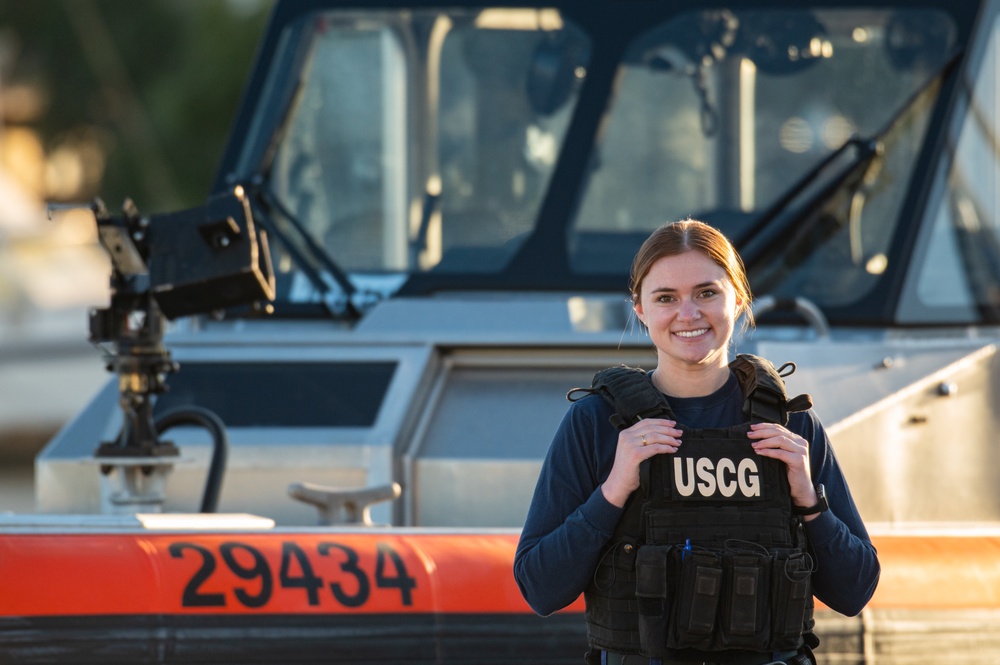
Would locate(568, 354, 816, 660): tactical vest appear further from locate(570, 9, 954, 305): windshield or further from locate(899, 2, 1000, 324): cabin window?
locate(570, 9, 954, 305): windshield

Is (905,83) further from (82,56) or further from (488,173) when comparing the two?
(82,56)

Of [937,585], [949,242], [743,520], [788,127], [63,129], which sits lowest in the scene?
[937,585]

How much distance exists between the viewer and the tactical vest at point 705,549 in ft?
8.84

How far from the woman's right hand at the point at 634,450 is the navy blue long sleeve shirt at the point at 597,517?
1.0 inches

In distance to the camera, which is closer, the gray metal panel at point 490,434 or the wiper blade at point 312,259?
the gray metal panel at point 490,434

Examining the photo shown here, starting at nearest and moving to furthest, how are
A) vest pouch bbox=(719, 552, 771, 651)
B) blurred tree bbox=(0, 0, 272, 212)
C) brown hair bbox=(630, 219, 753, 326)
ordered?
vest pouch bbox=(719, 552, 771, 651), brown hair bbox=(630, 219, 753, 326), blurred tree bbox=(0, 0, 272, 212)

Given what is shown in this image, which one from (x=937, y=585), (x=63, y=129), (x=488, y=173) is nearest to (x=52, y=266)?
(x=63, y=129)

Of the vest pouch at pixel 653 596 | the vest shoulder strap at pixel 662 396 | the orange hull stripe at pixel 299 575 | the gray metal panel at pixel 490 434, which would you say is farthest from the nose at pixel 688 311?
the gray metal panel at pixel 490 434

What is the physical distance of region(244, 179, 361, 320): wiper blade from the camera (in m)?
4.93

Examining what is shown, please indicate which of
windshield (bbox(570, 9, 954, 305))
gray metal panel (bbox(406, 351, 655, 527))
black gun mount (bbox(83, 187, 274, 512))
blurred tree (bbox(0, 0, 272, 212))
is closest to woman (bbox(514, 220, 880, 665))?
gray metal panel (bbox(406, 351, 655, 527))

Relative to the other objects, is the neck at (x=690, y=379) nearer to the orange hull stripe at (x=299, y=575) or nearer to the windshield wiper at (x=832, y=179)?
the orange hull stripe at (x=299, y=575)

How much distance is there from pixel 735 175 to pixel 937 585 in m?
1.73

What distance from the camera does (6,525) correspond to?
365cm

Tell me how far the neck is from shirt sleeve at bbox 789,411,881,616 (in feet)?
0.47
